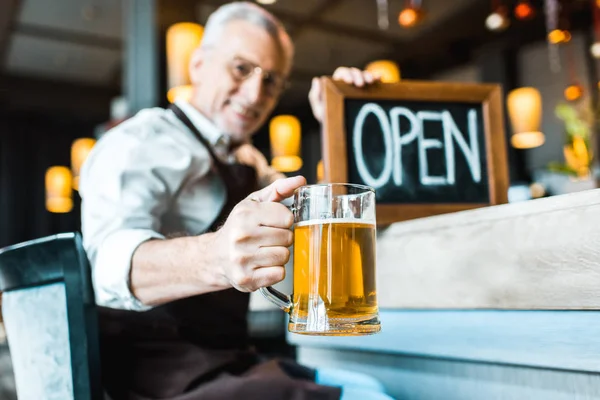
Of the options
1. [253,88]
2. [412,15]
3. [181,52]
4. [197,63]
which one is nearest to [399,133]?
[253,88]

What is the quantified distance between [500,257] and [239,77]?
0.77m

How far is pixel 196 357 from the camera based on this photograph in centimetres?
116

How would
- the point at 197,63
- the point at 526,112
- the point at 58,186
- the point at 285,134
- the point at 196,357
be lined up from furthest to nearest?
the point at 58,186
the point at 285,134
the point at 526,112
the point at 197,63
the point at 196,357

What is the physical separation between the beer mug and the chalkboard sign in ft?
1.54

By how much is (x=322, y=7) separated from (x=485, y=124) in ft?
15.0

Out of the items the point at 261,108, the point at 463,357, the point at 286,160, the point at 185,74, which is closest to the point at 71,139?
the point at 286,160

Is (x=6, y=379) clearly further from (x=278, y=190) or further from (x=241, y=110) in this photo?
(x=278, y=190)

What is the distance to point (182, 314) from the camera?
1.22 m

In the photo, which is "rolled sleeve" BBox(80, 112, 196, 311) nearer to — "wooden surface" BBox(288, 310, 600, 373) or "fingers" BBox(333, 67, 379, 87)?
"fingers" BBox(333, 67, 379, 87)

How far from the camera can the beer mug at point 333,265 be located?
0.77m

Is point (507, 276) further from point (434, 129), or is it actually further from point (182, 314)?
point (182, 314)

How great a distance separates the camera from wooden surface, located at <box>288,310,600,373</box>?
89 centimetres

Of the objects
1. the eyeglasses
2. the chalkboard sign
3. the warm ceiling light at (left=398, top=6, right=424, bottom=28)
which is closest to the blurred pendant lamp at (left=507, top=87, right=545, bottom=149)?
the warm ceiling light at (left=398, top=6, right=424, bottom=28)

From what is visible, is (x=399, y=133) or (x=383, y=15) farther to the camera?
(x=383, y=15)
